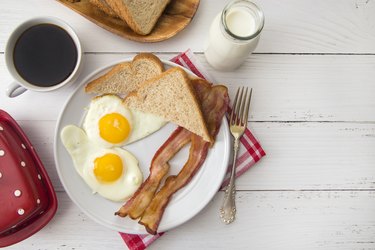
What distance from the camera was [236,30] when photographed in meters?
1.39

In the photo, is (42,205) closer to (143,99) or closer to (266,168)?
(143,99)

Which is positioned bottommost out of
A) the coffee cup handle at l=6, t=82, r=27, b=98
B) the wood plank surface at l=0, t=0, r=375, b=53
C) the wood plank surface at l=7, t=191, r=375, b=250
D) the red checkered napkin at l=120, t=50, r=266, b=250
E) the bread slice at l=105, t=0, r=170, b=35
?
the wood plank surface at l=7, t=191, r=375, b=250

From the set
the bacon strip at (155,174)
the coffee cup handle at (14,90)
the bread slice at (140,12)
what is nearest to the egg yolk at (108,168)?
the bacon strip at (155,174)

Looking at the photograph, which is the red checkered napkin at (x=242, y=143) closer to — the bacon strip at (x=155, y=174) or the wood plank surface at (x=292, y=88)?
the wood plank surface at (x=292, y=88)

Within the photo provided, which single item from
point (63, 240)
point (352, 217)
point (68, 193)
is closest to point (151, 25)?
point (68, 193)

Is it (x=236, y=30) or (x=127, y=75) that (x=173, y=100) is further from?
(x=236, y=30)

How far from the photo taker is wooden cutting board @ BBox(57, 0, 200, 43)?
1.48 metres

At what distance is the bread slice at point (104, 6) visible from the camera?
1.47 m

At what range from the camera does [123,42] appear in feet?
5.12

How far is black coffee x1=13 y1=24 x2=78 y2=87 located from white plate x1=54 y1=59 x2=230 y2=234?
0.09m

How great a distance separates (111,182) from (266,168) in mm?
580

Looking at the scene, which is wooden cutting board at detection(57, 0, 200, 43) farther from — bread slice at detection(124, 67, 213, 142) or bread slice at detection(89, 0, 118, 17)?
bread slice at detection(124, 67, 213, 142)

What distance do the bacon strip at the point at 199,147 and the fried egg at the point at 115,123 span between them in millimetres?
159

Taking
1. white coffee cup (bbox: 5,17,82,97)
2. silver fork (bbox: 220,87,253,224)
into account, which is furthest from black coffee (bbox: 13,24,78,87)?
silver fork (bbox: 220,87,253,224)
